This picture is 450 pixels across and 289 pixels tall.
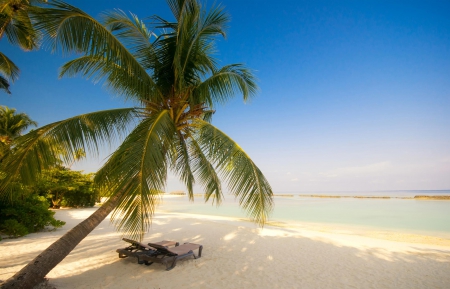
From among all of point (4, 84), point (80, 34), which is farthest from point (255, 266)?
point (4, 84)

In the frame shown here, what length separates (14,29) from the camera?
7461 millimetres

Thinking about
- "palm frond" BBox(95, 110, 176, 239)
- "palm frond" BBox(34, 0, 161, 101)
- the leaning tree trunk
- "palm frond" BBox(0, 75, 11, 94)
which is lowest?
the leaning tree trunk

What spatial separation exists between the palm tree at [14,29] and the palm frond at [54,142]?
2.53 m

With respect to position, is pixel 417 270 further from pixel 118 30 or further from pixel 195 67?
pixel 118 30

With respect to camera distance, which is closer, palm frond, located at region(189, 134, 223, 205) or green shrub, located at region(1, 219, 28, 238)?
palm frond, located at region(189, 134, 223, 205)

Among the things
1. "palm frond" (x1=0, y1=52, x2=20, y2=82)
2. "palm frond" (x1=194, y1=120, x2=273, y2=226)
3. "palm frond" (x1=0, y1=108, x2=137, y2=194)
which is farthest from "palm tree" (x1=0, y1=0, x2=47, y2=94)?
"palm frond" (x1=194, y1=120, x2=273, y2=226)

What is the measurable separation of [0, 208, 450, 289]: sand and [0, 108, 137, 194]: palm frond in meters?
2.10

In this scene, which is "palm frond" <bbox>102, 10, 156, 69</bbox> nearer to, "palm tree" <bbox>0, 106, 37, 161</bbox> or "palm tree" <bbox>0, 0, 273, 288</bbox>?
"palm tree" <bbox>0, 0, 273, 288</bbox>

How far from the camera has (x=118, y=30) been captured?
5.21 metres

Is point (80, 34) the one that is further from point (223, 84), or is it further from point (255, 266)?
point (255, 266)

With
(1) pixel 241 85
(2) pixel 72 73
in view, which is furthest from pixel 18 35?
(1) pixel 241 85

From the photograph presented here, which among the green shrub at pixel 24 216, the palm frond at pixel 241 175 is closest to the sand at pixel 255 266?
the green shrub at pixel 24 216

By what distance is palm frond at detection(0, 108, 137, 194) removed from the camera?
385 cm

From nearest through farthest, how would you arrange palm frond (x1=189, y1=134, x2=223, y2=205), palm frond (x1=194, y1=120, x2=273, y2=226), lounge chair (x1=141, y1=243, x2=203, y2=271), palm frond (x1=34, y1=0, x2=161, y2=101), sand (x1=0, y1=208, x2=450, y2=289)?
palm frond (x1=34, y1=0, x2=161, y2=101) → palm frond (x1=194, y1=120, x2=273, y2=226) → sand (x1=0, y1=208, x2=450, y2=289) → lounge chair (x1=141, y1=243, x2=203, y2=271) → palm frond (x1=189, y1=134, x2=223, y2=205)
